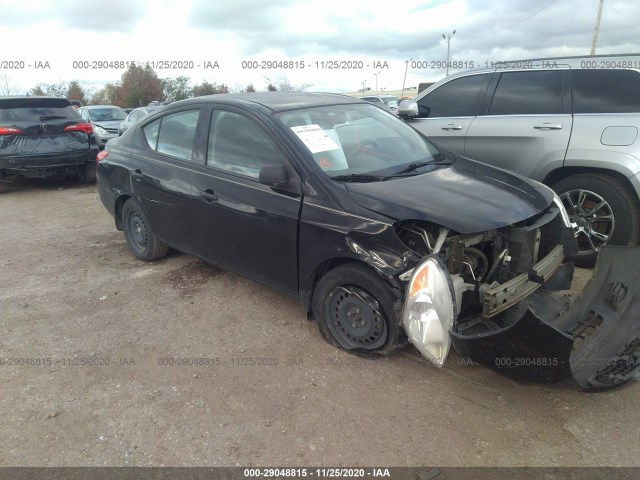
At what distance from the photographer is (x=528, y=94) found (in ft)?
16.1

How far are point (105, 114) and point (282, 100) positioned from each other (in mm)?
12768

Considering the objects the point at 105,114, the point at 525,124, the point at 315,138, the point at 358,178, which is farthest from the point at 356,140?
the point at 105,114

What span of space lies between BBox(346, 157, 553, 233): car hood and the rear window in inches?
300

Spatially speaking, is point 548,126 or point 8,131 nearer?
point 548,126

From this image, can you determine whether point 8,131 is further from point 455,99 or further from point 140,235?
point 455,99

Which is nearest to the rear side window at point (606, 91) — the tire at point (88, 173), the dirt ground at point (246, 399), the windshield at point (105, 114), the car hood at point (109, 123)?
the dirt ground at point (246, 399)

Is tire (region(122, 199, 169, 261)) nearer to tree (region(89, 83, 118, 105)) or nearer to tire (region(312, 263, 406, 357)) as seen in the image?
tire (region(312, 263, 406, 357))

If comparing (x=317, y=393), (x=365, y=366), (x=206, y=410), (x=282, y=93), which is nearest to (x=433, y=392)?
(x=365, y=366)

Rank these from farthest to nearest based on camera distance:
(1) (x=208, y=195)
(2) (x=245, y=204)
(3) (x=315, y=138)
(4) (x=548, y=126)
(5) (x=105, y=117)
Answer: (5) (x=105, y=117)
(4) (x=548, y=126)
(1) (x=208, y=195)
(2) (x=245, y=204)
(3) (x=315, y=138)

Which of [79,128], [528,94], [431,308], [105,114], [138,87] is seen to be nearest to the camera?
[431,308]

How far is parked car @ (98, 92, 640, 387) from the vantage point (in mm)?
2590

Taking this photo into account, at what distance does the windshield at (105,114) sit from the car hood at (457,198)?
13.5 meters

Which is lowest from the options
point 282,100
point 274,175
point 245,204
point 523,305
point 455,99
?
point 523,305

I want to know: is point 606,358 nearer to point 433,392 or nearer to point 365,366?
point 433,392
